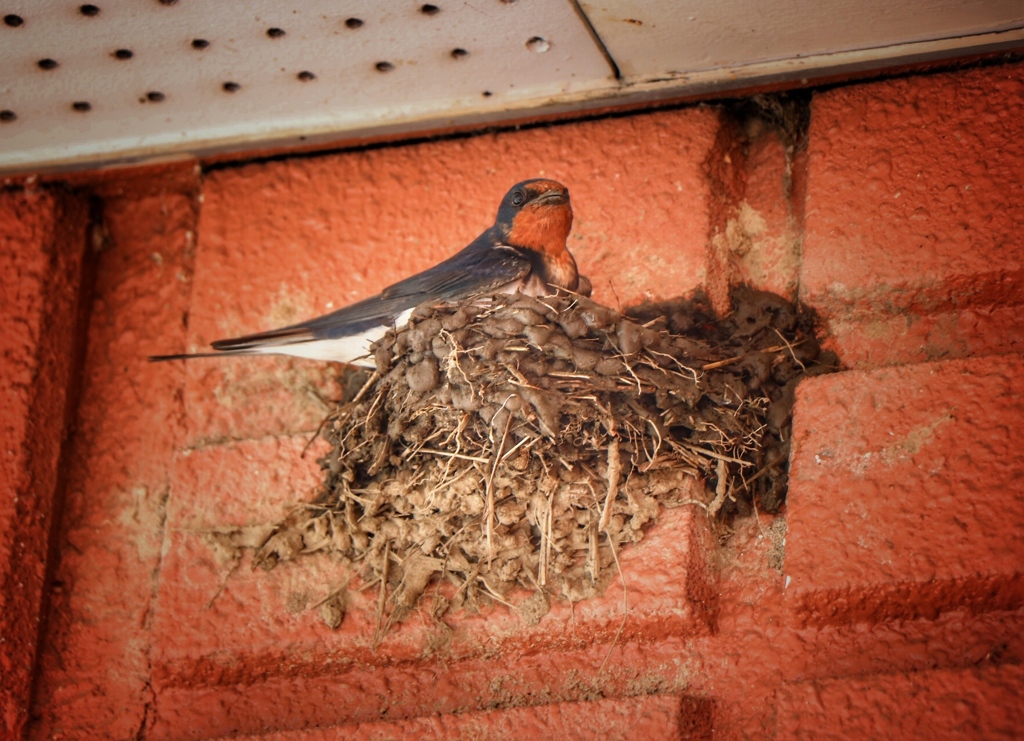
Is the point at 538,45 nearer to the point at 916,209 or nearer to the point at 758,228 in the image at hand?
the point at 758,228

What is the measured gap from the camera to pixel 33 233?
3615 mm

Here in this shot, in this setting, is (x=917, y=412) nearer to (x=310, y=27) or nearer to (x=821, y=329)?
(x=821, y=329)

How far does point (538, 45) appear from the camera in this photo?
3.19 m

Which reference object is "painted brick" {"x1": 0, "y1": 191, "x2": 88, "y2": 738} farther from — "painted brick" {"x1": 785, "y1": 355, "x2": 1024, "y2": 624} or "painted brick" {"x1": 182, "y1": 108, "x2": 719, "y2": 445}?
"painted brick" {"x1": 785, "y1": 355, "x2": 1024, "y2": 624}

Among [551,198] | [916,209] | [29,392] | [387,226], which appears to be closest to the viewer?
[916,209]

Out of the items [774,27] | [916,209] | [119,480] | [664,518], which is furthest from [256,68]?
[916,209]

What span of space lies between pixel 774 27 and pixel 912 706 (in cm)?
169

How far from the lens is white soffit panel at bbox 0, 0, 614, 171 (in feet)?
9.90

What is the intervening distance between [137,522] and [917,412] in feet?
6.96

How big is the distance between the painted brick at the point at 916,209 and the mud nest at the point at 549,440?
0.54ft

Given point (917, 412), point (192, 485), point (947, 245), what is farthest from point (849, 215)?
point (192, 485)

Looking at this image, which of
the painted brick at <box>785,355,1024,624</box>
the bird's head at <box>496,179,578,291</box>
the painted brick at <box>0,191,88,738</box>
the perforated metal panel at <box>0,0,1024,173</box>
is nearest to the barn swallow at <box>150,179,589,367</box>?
the bird's head at <box>496,179,578,291</box>

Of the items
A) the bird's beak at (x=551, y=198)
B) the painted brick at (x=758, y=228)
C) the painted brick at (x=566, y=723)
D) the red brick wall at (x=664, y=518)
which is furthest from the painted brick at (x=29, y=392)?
the painted brick at (x=758, y=228)

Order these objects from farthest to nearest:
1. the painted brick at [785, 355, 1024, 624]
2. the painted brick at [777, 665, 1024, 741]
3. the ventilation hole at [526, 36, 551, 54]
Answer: the ventilation hole at [526, 36, 551, 54] < the painted brick at [785, 355, 1024, 624] < the painted brick at [777, 665, 1024, 741]
